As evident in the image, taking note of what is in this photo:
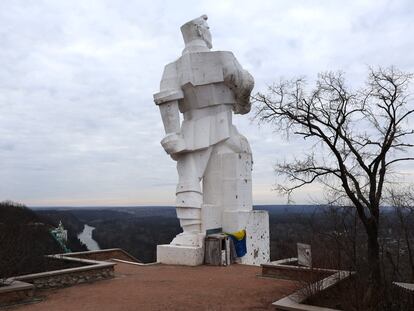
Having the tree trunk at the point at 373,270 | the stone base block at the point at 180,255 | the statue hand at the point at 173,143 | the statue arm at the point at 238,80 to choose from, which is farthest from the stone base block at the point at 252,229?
the tree trunk at the point at 373,270

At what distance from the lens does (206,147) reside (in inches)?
476

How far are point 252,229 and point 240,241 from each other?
0.52m

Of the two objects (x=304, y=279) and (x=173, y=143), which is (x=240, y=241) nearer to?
(x=173, y=143)

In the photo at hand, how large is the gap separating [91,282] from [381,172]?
20.1 ft

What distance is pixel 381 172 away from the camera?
7.96m

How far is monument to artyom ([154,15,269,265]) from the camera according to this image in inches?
459

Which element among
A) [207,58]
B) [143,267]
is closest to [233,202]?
[143,267]

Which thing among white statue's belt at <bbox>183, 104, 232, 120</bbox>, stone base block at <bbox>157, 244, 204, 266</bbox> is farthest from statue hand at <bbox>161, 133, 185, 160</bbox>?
stone base block at <bbox>157, 244, 204, 266</bbox>

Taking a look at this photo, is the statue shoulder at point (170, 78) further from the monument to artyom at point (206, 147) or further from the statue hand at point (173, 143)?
the statue hand at point (173, 143)

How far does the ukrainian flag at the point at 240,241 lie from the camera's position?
11.7 metres

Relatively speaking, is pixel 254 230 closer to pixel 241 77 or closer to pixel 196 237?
pixel 196 237

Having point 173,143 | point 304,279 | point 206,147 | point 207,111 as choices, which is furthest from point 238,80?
point 304,279

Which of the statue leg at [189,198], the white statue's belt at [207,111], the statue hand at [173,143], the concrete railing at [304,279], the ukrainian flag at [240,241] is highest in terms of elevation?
the white statue's belt at [207,111]

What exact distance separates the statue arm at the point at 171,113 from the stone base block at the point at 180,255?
2511mm
